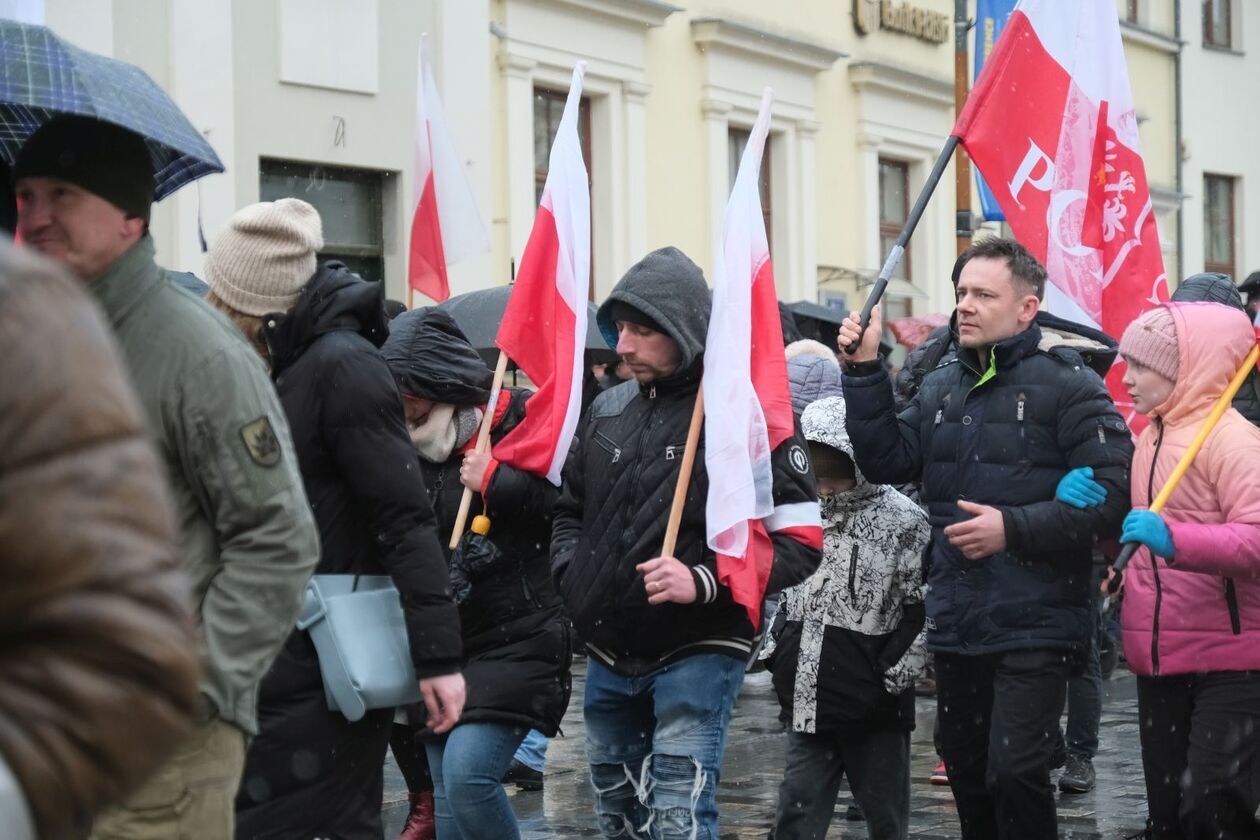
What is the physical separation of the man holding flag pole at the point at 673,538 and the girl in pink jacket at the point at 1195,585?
1064mm

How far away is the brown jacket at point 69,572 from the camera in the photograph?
5.02ft

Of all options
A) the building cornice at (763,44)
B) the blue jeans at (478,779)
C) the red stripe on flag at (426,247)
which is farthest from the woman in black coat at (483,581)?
the building cornice at (763,44)

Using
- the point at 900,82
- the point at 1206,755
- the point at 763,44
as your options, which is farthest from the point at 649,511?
the point at 900,82

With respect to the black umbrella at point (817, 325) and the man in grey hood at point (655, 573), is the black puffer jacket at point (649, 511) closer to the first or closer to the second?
the man in grey hood at point (655, 573)

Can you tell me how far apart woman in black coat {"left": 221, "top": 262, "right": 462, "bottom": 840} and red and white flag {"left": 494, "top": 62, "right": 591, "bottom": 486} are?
1820 mm

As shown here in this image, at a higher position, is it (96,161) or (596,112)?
(596,112)

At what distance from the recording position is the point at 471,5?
1689cm

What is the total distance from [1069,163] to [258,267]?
151 inches

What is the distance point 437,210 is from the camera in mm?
9602

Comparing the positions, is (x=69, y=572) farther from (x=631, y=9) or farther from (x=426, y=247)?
(x=631, y=9)

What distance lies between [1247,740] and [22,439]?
187 inches

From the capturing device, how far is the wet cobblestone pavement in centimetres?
735

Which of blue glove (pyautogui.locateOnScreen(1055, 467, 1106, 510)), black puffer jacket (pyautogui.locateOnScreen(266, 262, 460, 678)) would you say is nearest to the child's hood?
blue glove (pyautogui.locateOnScreen(1055, 467, 1106, 510))

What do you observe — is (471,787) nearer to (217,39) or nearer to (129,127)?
(129,127)
